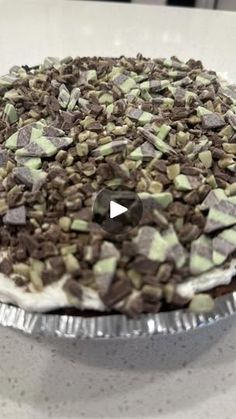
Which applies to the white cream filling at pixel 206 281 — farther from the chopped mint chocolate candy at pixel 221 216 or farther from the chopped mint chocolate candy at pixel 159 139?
the chopped mint chocolate candy at pixel 159 139

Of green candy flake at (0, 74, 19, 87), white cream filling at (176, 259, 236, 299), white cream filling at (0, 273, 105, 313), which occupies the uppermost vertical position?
green candy flake at (0, 74, 19, 87)

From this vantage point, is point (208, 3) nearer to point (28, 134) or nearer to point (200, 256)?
point (28, 134)

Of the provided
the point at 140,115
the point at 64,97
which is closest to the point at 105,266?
the point at 140,115

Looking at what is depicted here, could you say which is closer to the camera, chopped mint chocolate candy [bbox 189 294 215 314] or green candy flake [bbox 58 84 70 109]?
chopped mint chocolate candy [bbox 189 294 215 314]

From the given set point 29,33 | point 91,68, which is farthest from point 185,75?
point 29,33

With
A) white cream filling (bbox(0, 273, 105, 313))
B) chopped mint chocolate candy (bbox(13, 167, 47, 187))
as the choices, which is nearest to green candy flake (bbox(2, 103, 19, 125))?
chopped mint chocolate candy (bbox(13, 167, 47, 187))

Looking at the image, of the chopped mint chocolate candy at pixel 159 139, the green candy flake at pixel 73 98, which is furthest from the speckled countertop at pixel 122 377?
the green candy flake at pixel 73 98

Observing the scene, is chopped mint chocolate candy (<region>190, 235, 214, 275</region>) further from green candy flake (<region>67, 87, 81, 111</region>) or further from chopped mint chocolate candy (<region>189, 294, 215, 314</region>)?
green candy flake (<region>67, 87, 81, 111</region>)
